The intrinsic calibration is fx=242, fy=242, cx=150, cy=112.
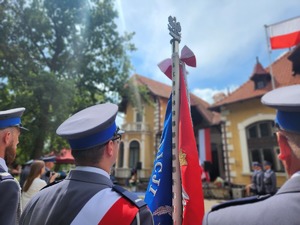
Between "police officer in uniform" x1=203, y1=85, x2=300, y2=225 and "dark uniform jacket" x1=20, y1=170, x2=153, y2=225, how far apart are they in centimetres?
46

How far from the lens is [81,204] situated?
1.37 m

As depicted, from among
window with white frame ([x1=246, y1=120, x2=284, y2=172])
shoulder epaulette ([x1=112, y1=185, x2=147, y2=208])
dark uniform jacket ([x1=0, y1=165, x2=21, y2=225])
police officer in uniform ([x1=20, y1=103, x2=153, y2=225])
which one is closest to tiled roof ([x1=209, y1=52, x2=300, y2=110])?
window with white frame ([x1=246, y1=120, x2=284, y2=172])

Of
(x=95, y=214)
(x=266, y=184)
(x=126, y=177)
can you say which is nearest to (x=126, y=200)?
(x=95, y=214)

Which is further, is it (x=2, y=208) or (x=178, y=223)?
(x=178, y=223)

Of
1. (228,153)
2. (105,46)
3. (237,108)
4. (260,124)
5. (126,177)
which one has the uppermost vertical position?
(105,46)

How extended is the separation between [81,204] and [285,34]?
11.2 meters

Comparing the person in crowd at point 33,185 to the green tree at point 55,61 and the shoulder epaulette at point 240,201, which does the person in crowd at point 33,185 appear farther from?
the green tree at point 55,61

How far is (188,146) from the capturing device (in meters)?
2.22

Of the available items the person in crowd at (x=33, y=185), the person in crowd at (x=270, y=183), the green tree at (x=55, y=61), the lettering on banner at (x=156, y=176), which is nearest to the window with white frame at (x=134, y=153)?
the green tree at (x=55, y=61)

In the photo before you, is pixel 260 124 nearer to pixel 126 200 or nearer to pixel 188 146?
pixel 188 146

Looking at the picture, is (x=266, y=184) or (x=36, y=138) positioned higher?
(x=36, y=138)

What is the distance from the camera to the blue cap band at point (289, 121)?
3.72 feet

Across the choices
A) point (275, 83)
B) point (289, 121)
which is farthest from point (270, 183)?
point (275, 83)

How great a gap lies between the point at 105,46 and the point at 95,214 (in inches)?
619
